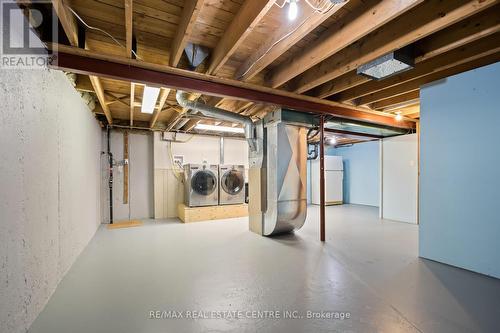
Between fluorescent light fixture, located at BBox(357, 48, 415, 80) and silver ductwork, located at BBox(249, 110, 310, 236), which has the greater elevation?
fluorescent light fixture, located at BBox(357, 48, 415, 80)

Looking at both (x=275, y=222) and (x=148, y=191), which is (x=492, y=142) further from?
(x=148, y=191)

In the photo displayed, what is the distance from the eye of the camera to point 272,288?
7.24 ft

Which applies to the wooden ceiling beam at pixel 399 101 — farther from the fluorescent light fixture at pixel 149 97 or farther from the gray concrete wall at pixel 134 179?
the gray concrete wall at pixel 134 179

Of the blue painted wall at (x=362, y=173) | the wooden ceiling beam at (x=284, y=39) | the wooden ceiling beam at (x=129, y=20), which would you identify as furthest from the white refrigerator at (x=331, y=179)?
the wooden ceiling beam at (x=129, y=20)

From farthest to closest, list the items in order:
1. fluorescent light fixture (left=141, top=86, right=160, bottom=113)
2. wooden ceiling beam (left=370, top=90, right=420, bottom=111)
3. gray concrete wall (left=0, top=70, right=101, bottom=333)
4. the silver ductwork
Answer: the silver ductwork → wooden ceiling beam (left=370, top=90, right=420, bottom=111) → fluorescent light fixture (left=141, top=86, right=160, bottom=113) → gray concrete wall (left=0, top=70, right=101, bottom=333)

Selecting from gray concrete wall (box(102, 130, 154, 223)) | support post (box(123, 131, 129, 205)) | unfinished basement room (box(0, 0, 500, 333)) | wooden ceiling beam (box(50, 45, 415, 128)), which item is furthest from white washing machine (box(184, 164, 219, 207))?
wooden ceiling beam (box(50, 45, 415, 128))

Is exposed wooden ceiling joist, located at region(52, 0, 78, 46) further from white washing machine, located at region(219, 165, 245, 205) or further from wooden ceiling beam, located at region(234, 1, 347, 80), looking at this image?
white washing machine, located at region(219, 165, 245, 205)

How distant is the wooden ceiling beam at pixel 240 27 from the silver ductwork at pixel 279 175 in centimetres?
161

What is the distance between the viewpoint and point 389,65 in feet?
7.80

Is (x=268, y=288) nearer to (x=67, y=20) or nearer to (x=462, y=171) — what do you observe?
(x=462, y=171)

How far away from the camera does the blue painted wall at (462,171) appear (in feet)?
8.16

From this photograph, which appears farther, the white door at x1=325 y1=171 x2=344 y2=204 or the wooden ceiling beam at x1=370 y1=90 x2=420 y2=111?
the white door at x1=325 y1=171 x2=344 y2=204

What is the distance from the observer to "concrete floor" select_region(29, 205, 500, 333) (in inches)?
66.7

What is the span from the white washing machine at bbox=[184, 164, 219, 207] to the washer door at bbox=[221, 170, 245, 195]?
214 mm
